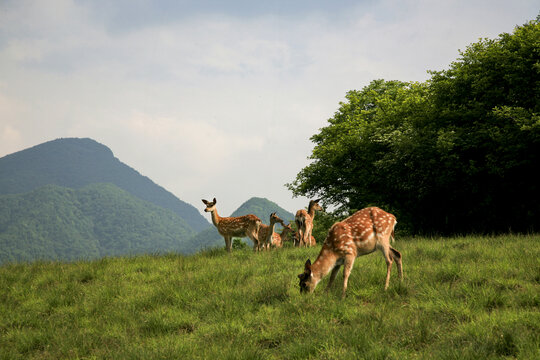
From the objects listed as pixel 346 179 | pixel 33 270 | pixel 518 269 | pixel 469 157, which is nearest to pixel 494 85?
pixel 469 157

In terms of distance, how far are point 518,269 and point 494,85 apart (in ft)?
57.5

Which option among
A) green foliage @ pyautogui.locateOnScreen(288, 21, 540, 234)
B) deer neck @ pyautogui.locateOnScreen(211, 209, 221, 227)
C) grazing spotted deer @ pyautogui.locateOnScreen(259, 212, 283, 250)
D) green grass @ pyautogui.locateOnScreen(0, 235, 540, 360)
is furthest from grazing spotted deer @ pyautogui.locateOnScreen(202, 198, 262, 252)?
green foliage @ pyautogui.locateOnScreen(288, 21, 540, 234)

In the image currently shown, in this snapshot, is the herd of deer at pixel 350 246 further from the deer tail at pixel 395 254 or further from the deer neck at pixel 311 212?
the deer neck at pixel 311 212

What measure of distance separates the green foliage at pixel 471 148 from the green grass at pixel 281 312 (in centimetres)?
1179

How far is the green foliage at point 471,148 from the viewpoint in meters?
20.6

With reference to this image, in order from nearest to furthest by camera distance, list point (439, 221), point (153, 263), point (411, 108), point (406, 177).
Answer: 1. point (153, 263)
2. point (406, 177)
3. point (439, 221)
4. point (411, 108)

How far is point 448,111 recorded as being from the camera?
2356 centimetres

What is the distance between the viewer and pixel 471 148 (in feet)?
74.0

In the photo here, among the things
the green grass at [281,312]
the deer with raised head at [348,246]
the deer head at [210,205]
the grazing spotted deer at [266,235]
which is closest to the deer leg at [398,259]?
the deer with raised head at [348,246]

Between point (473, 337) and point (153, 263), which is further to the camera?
point (153, 263)

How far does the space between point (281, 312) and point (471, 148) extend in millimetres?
19387

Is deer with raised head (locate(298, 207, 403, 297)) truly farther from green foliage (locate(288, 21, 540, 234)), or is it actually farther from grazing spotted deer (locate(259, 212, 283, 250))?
green foliage (locate(288, 21, 540, 234))

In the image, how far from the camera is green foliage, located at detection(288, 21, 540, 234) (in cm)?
2059

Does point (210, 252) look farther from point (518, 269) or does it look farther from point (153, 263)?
point (518, 269)
